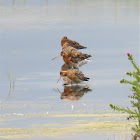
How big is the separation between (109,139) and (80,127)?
29.8 inches

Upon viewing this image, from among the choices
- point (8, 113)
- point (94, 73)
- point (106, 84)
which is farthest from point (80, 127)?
point (94, 73)

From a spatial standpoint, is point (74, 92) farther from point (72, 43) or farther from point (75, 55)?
point (72, 43)

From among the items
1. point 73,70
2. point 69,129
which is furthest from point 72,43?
point 69,129

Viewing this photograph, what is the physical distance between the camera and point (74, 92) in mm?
10500

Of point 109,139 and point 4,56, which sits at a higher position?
point 109,139

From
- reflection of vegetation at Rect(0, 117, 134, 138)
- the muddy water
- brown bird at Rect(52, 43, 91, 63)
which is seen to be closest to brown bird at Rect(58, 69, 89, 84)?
the muddy water

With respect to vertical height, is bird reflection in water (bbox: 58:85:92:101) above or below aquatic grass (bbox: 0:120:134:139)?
below

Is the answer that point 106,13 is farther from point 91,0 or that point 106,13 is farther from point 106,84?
point 106,84

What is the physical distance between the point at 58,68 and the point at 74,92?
264cm

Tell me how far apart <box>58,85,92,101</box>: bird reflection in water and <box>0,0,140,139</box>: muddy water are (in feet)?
0.20

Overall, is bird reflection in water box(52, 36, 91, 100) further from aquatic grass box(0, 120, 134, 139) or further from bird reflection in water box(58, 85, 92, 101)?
aquatic grass box(0, 120, 134, 139)

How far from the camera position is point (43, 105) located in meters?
9.29

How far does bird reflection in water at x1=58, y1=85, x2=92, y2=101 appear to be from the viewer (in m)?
9.98

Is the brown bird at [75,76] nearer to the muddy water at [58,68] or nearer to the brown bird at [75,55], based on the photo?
the muddy water at [58,68]
